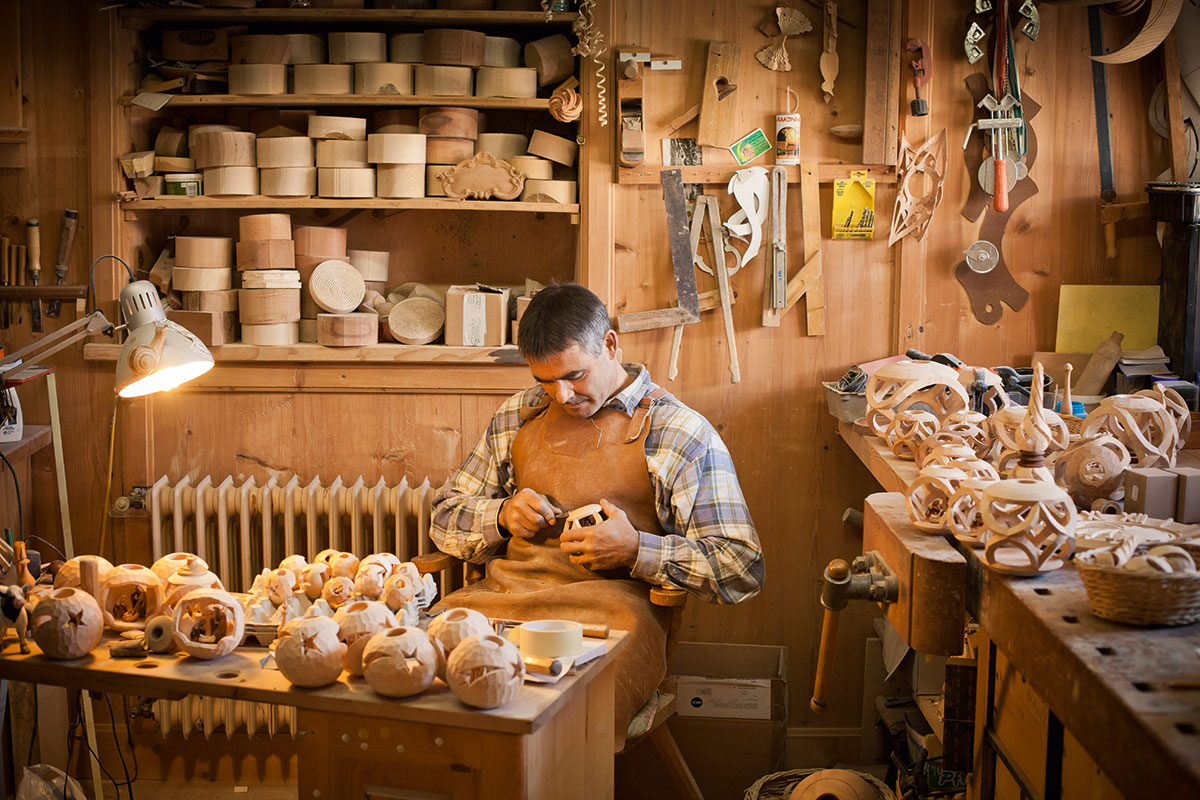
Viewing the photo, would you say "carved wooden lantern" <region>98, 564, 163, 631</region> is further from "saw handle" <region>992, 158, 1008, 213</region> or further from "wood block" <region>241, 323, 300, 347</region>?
"saw handle" <region>992, 158, 1008, 213</region>

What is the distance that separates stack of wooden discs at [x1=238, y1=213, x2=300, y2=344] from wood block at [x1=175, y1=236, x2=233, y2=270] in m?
0.08

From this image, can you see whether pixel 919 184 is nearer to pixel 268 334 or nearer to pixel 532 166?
pixel 532 166

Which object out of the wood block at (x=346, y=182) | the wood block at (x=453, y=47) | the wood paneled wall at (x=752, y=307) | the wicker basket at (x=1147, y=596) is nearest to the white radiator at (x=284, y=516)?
the wood paneled wall at (x=752, y=307)

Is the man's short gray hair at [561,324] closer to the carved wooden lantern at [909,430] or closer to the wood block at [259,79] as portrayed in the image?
the carved wooden lantern at [909,430]

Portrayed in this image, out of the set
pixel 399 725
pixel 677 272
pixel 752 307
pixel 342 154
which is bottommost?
pixel 399 725

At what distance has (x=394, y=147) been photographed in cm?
359

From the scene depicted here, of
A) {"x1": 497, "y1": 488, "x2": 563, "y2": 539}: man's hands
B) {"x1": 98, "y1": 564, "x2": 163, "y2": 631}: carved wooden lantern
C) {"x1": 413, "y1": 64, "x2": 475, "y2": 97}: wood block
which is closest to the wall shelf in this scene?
{"x1": 413, "y1": 64, "x2": 475, "y2": 97}: wood block

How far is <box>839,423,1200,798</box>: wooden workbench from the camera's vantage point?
1047mm

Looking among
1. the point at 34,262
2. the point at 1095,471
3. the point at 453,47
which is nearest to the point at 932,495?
the point at 1095,471

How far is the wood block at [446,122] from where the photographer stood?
11.9 feet

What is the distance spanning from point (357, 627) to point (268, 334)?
198 cm

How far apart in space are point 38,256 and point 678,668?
8.71ft

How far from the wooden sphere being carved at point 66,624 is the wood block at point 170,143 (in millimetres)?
2093

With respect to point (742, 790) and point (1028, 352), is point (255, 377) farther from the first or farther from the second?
point (1028, 352)
